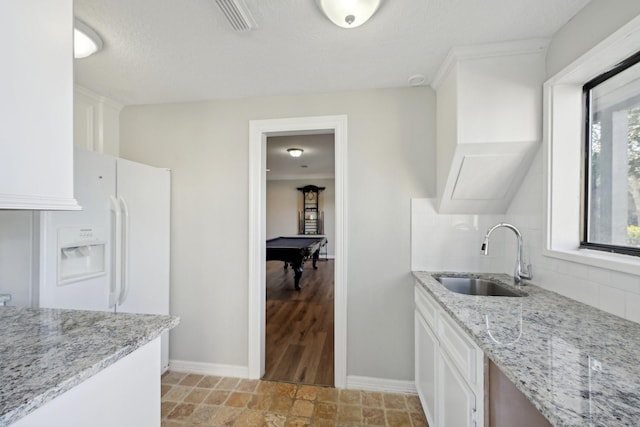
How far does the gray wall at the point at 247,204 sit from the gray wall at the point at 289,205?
615 cm

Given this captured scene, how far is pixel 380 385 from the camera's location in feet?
6.94

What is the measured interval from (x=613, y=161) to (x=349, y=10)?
1.50 m

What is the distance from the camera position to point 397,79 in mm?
2014

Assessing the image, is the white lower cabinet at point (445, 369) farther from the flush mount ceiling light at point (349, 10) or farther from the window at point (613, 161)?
the flush mount ceiling light at point (349, 10)

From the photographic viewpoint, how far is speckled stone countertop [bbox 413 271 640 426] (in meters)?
0.64

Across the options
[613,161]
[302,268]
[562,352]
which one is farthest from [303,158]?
[562,352]

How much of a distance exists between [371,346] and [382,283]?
517 mm

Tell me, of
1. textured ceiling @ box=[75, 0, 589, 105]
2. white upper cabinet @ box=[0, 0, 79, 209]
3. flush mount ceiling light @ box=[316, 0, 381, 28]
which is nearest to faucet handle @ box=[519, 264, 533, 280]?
textured ceiling @ box=[75, 0, 589, 105]

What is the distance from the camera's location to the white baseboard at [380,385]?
209 cm

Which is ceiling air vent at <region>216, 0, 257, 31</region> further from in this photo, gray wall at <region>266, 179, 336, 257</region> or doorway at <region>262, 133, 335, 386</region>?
gray wall at <region>266, 179, 336, 257</region>

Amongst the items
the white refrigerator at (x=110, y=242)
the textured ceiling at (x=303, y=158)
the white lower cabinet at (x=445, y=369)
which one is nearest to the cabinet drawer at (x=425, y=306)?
the white lower cabinet at (x=445, y=369)

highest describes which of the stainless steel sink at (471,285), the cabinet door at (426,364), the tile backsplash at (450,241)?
the tile backsplash at (450,241)

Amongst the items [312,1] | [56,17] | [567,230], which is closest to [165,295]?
[56,17]

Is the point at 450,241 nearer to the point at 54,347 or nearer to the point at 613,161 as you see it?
the point at 613,161
